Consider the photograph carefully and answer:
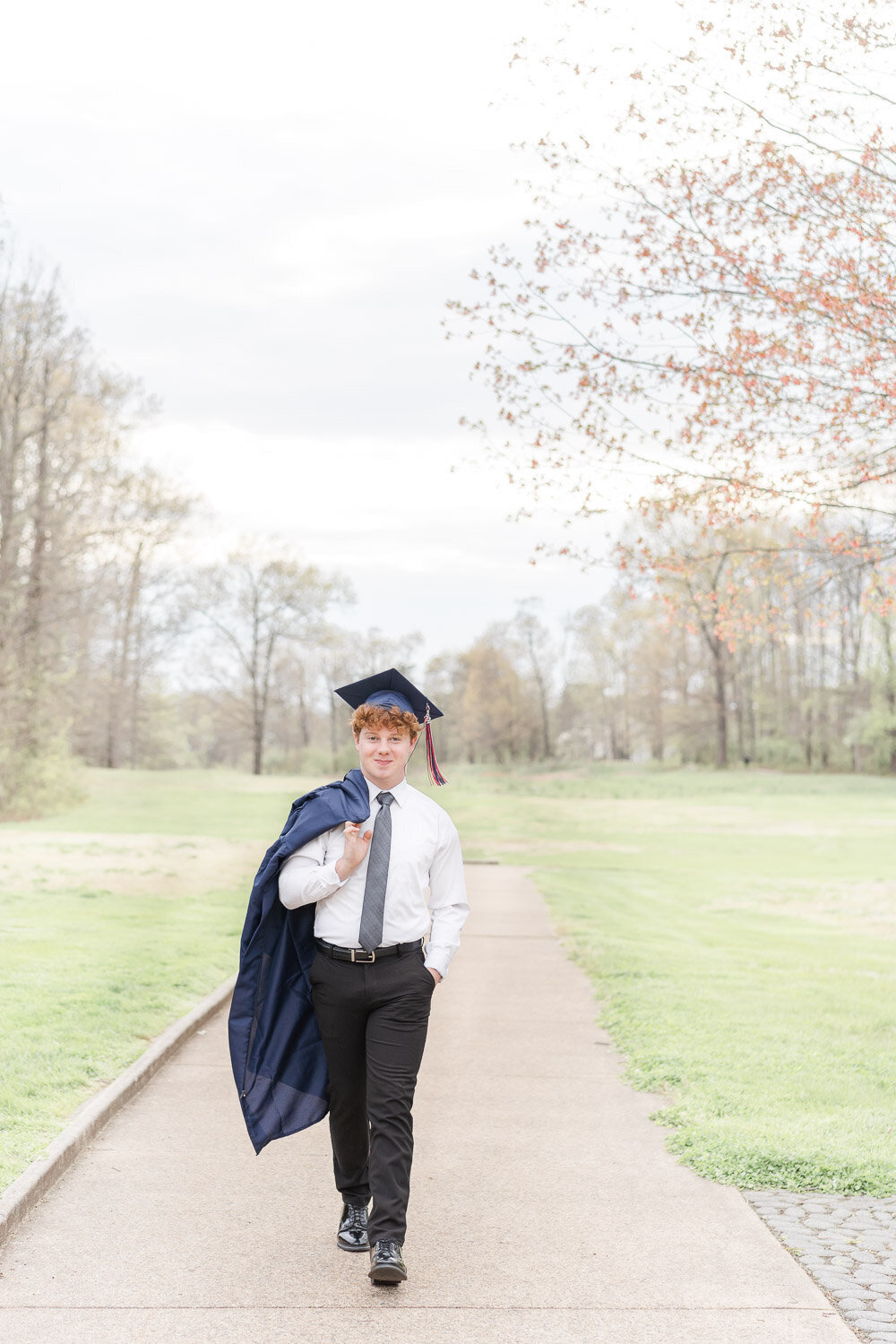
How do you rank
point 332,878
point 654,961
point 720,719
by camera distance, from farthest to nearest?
point 720,719, point 654,961, point 332,878

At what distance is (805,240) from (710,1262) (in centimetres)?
768

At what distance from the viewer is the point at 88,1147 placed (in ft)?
19.0

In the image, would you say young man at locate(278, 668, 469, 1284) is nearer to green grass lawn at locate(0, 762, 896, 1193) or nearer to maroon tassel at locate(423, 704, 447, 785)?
maroon tassel at locate(423, 704, 447, 785)

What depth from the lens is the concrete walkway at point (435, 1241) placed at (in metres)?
3.93

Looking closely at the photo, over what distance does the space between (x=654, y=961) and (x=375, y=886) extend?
27.0 ft

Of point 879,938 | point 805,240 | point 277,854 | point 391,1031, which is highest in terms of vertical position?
point 805,240

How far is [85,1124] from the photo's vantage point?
5.83 meters

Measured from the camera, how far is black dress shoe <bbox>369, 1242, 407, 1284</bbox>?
4.14m

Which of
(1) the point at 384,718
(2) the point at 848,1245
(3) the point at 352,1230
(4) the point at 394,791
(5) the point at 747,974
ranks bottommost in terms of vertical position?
(5) the point at 747,974

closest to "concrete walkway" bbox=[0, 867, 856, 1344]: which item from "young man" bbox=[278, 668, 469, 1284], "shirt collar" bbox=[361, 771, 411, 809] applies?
"young man" bbox=[278, 668, 469, 1284]

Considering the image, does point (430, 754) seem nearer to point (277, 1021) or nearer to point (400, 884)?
point (400, 884)

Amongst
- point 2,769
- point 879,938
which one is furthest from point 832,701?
point 879,938

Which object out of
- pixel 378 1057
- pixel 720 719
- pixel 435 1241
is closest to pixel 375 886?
pixel 378 1057

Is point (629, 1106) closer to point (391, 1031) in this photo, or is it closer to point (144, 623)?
point (391, 1031)
